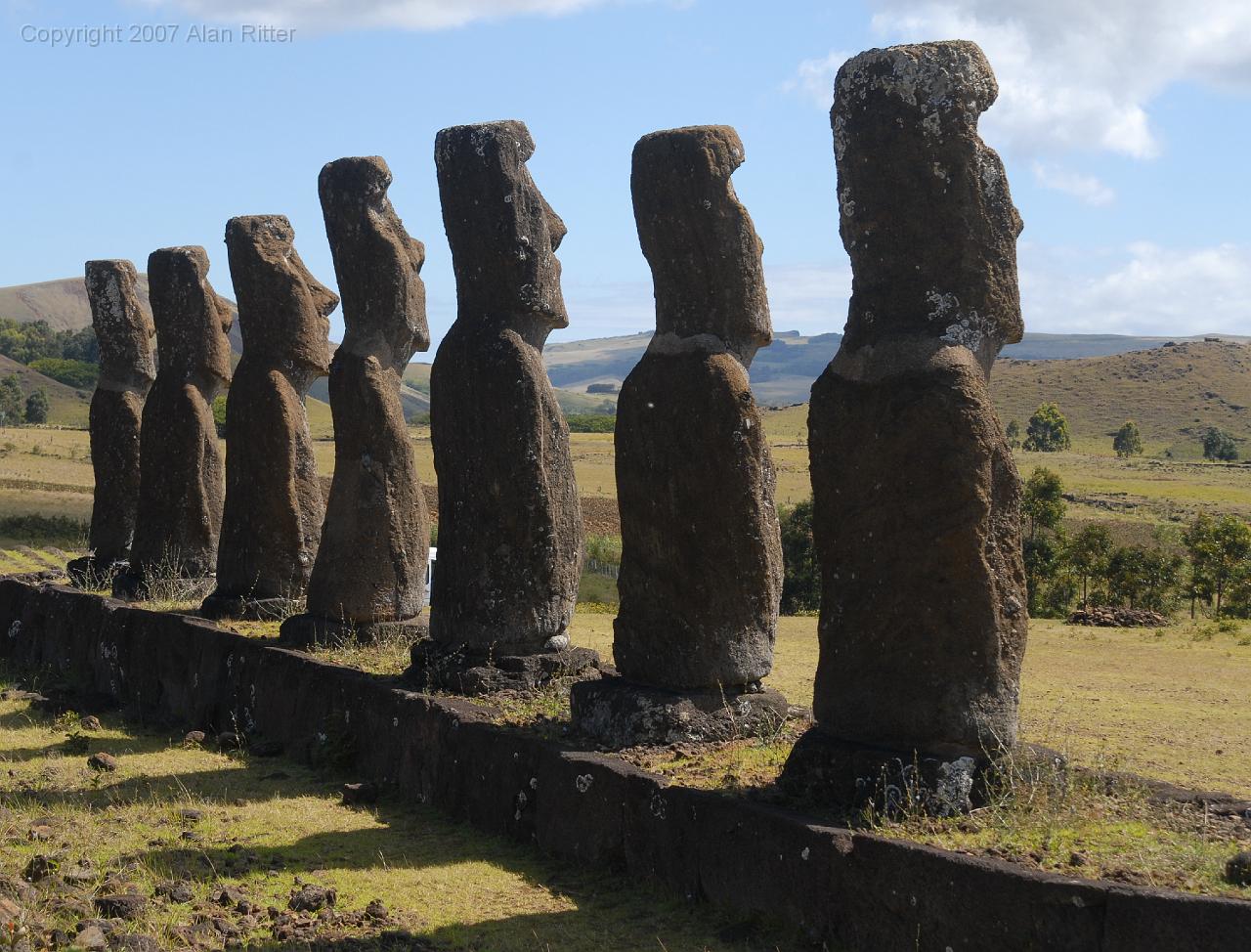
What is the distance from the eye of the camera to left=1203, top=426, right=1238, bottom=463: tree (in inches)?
3135

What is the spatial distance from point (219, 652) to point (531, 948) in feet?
22.1

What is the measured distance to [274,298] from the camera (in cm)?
1365

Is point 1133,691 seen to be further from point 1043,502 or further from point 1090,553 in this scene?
point 1043,502

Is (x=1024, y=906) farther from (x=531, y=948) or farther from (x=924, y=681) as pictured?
(x=531, y=948)

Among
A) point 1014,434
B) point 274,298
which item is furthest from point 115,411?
point 1014,434

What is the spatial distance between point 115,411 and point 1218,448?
72869mm

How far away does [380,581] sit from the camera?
1184cm

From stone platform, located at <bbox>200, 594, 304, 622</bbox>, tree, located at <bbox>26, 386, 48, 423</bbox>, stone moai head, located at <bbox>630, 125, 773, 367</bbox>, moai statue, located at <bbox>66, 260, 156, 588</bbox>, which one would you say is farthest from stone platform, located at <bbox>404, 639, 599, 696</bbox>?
tree, located at <bbox>26, 386, 48, 423</bbox>

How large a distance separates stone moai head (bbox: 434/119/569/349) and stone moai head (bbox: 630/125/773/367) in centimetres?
178

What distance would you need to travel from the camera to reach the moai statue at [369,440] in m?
11.8

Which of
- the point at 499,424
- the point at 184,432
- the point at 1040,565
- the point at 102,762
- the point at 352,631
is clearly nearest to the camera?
the point at 499,424

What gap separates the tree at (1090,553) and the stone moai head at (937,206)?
69.9 feet

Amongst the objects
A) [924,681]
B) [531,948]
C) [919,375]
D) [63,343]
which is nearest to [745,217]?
[919,375]

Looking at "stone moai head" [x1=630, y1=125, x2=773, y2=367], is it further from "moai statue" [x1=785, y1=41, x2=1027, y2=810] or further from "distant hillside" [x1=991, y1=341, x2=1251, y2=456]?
"distant hillside" [x1=991, y1=341, x2=1251, y2=456]
